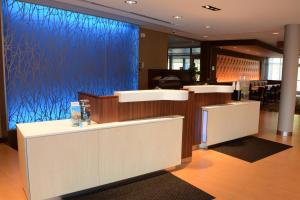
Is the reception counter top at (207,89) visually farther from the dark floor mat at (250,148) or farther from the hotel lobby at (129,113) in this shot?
the dark floor mat at (250,148)

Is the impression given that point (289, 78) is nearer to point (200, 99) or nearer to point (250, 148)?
point (250, 148)

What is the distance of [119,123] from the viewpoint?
9.64ft

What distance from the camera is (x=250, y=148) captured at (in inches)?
186

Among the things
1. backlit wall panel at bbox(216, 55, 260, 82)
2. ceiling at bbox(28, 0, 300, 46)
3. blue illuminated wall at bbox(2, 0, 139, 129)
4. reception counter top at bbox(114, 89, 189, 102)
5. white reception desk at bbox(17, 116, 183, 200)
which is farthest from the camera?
backlit wall panel at bbox(216, 55, 260, 82)

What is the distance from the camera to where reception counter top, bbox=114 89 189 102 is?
119 inches

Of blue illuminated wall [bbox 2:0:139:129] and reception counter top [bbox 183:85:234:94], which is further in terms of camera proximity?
blue illuminated wall [bbox 2:0:139:129]

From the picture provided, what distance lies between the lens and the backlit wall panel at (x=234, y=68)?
10405 mm

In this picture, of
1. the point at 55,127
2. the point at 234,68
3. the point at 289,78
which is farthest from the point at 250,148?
the point at 234,68

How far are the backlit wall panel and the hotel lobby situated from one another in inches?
134

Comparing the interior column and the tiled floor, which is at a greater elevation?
the interior column

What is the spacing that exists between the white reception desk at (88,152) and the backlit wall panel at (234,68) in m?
7.66

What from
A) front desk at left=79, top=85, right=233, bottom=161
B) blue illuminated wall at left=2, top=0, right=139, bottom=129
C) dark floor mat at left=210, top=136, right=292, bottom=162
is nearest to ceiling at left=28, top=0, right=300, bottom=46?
blue illuminated wall at left=2, top=0, right=139, bottom=129

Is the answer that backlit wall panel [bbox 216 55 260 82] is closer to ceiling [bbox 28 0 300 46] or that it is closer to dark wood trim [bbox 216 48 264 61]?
dark wood trim [bbox 216 48 264 61]

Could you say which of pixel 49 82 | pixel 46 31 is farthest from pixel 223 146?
pixel 46 31
